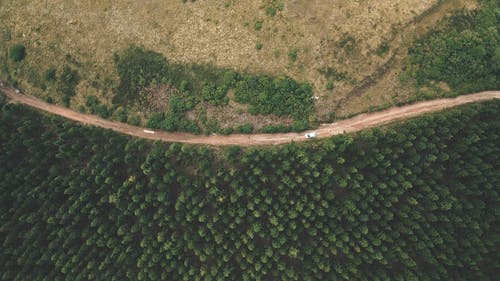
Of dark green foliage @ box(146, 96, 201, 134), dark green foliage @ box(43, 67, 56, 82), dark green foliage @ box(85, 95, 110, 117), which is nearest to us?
dark green foliage @ box(146, 96, 201, 134)

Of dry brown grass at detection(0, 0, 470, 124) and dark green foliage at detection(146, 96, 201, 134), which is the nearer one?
dry brown grass at detection(0, 0, 470, 124)

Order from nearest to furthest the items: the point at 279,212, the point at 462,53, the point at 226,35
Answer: the point at 279,212
the point at 462,53
the point at 226,35

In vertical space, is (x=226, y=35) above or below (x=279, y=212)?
above

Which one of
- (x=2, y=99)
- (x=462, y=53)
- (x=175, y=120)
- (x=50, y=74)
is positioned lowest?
(x=175, y=120)

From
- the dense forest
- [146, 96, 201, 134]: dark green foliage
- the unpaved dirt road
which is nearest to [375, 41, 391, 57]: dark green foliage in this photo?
the unpaved dirt road

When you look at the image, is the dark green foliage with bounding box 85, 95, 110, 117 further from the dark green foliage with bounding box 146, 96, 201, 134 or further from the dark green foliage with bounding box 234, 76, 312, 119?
the dark green foliage with bounding box 234, 76, 312, 119

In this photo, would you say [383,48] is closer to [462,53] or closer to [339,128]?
[462,53]

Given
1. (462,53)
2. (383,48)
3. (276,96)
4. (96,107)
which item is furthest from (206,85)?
(462,53)
